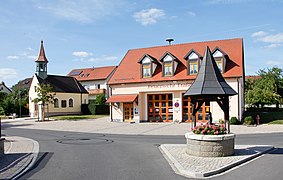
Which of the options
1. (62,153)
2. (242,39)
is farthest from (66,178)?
(242,39)

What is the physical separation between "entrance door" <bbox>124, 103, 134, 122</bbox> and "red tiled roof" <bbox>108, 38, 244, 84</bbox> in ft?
8.74

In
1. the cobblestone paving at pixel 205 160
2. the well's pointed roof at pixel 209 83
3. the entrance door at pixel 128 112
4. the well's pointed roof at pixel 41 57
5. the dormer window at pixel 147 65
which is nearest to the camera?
the cobblestone paving at pixel 205 160

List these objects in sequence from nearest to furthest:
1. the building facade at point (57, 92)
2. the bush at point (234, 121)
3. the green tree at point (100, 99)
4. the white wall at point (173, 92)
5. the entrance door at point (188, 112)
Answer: the bush at point (234, 121), the white wall at point (173, 92), the entrance door at point (188, 112), the building facade at point (57, 92), the green tree at point (100, 99)

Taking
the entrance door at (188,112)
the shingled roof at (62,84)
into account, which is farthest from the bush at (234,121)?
the shingled roof at (62,84)

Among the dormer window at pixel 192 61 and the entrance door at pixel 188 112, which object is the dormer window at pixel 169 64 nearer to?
the dormer window at pixel 192 61

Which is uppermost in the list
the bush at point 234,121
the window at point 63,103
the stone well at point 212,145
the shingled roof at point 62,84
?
the shingled roof at point 62,84

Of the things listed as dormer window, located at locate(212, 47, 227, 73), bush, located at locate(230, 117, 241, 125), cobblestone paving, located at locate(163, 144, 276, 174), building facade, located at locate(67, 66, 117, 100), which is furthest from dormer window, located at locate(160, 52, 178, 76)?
building facade, located at locate(67, 66, 117, 100)

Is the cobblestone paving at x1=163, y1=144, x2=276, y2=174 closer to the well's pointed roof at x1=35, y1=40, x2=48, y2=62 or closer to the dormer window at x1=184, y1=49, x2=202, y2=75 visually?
the dormer window at x1=184, y1=49, x2=202, y2=75

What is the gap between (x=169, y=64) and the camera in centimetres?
3353

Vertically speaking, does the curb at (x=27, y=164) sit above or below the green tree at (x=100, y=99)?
below

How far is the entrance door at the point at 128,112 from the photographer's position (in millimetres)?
34800

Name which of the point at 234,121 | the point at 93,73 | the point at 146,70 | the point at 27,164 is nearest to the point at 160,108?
the point at 146,70

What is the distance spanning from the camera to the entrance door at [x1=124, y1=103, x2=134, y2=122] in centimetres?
3480

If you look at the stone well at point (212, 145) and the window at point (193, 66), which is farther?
the window at point (193, 66)
